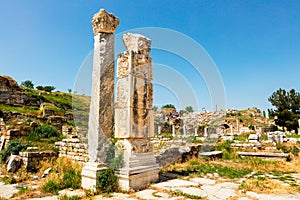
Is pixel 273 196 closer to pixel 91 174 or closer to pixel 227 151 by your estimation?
pixel 91 174

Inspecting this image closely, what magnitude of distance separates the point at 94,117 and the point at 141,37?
6.65 feet

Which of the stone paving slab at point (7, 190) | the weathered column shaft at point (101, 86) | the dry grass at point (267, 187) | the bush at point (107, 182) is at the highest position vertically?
the weathered column shaft at point (101, 86)

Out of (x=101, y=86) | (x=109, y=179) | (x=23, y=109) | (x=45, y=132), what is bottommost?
(x=109, y=179)

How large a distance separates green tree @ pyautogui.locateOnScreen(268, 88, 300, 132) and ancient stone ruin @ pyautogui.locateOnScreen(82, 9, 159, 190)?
→ 3154 cm

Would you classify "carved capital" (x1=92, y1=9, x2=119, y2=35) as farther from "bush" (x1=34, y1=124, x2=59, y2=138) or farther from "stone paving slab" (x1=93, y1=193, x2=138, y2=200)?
"bush" (x1=34, y1=124, x2=59, y2=138)

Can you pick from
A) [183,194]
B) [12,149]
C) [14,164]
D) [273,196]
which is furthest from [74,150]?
[273,196]

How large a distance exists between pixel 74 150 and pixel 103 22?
4.57 metres

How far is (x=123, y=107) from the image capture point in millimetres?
4559

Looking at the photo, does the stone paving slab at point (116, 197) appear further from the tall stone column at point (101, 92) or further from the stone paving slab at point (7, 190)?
the stone paving slab at point (7, 190)

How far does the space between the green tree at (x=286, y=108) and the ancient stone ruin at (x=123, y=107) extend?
31.5 m

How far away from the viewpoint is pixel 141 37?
4.96 m

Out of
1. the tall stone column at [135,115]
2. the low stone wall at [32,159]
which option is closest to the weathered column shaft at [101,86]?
the tall stone column at [135,115]

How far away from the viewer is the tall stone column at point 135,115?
4371mm

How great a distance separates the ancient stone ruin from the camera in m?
4.42
